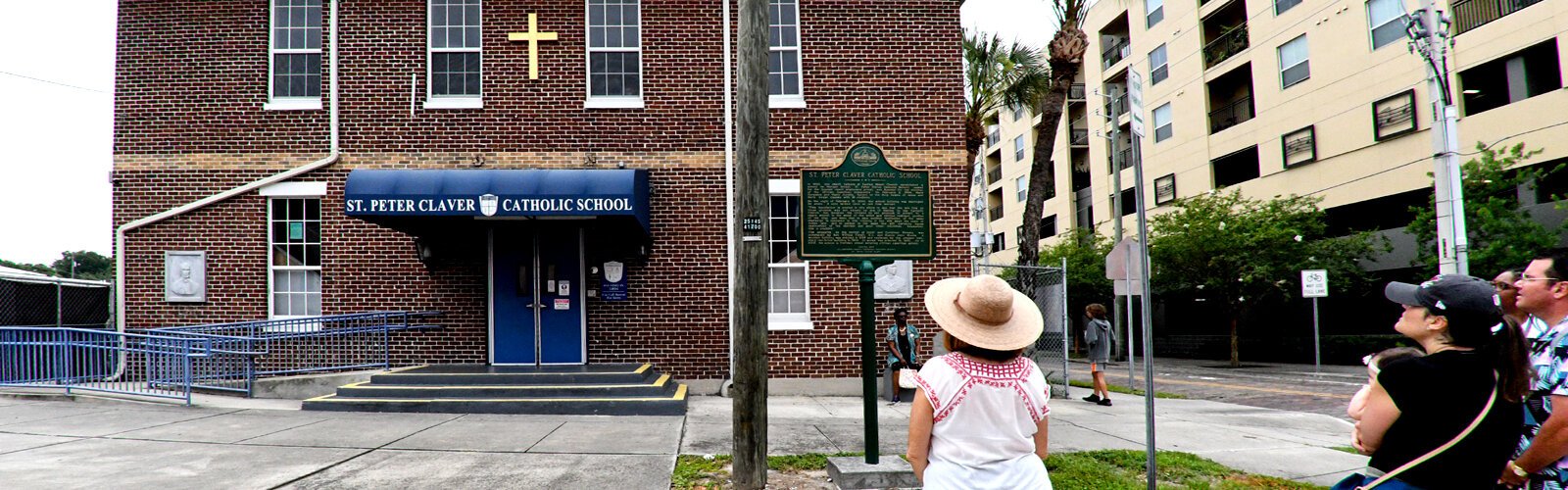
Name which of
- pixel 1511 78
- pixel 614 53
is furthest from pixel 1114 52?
pixel 614 53

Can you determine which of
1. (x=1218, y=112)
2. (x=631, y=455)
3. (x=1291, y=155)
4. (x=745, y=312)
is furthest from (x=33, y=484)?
(x=1218, y=112)

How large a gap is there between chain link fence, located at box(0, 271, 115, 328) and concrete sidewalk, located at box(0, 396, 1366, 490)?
300 cm

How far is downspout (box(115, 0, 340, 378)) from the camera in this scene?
1244 centimetres

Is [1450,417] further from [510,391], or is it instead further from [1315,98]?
[1315,98]

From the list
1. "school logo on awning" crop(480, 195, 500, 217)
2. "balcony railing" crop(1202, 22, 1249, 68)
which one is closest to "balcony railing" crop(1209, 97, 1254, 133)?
"balcony railing" crop(1202, 22, 1249, 68)

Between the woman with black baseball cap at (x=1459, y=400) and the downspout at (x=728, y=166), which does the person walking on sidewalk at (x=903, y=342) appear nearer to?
the downspout at (x=728, y=166)

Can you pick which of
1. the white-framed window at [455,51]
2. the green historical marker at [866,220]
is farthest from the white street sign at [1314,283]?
the white-framed window at [455,51]

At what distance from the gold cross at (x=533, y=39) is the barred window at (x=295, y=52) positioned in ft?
9.42

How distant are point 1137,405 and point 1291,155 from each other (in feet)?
64.7

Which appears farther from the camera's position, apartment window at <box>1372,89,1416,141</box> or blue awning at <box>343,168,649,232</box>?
apartment window at <box>1372,89,1416,141</box>

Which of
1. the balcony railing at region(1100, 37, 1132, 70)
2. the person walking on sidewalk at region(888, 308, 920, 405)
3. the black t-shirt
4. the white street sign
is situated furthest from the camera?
the balcony railing at region(1100, 37, 1132, 70)

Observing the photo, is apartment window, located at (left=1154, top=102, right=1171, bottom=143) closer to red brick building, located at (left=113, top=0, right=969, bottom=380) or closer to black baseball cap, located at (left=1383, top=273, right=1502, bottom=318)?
red brick building, located at (left=113, top=0, right=969, bottom=380)

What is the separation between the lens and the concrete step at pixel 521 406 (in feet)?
34.0

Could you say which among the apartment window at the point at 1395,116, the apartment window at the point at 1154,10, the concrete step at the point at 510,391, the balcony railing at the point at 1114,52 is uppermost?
the apartment window at the point at 1154,10
